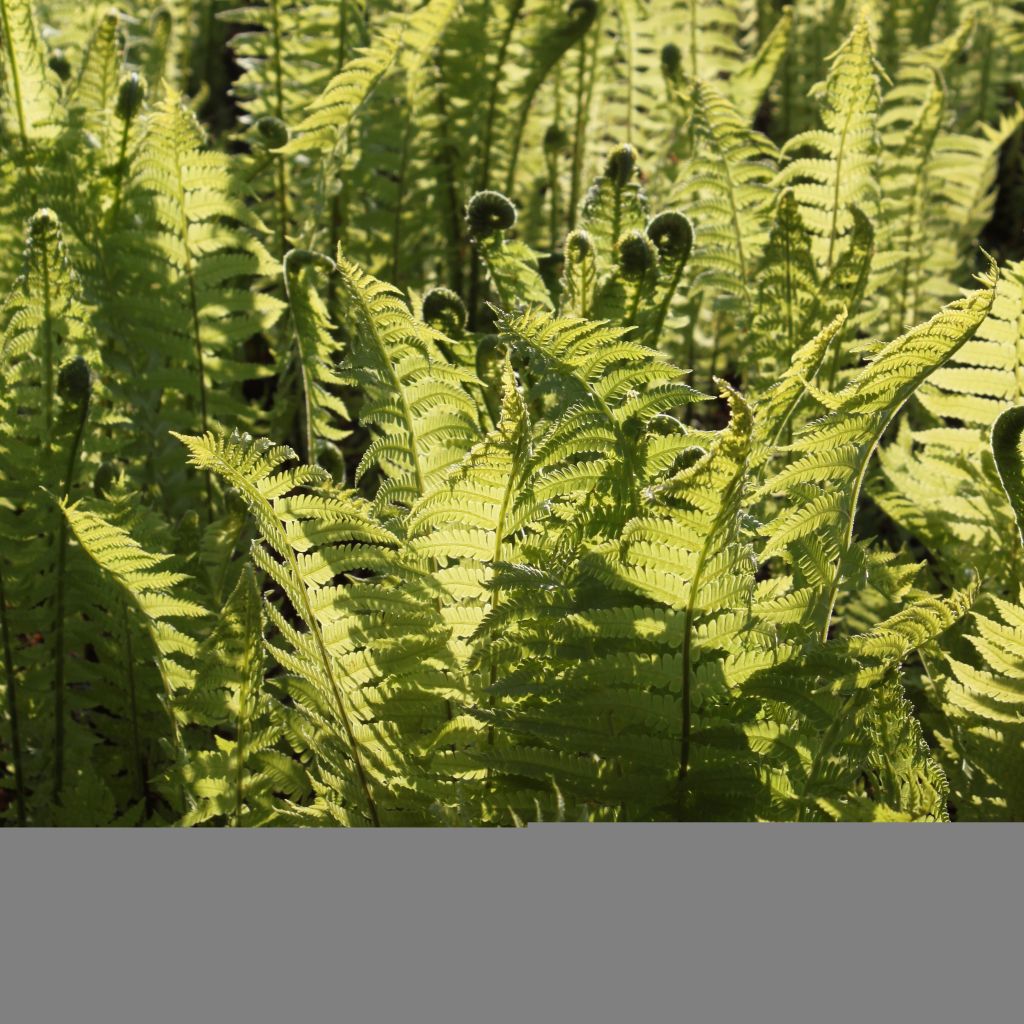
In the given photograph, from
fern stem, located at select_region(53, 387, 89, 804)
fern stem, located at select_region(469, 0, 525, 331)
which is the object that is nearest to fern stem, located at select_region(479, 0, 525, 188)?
fern stem, located at select_region(469, 0, 525, 331)

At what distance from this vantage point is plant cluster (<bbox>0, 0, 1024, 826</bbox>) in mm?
1003

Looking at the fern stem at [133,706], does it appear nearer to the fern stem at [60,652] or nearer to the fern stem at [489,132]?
the fern stem at [60,652]

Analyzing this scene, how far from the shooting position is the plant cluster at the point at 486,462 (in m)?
1.00

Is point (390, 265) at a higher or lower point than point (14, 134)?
lower

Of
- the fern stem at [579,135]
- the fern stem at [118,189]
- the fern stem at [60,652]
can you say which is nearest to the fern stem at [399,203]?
the fern stem at [579,135]

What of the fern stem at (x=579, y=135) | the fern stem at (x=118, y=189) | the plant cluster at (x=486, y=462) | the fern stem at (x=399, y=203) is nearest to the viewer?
the plant cluster at (x=486, y=462)

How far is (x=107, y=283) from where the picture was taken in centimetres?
167

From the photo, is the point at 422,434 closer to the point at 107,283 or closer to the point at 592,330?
the point at 592,330

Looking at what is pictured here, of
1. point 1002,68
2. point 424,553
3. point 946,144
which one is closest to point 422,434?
point 424,553

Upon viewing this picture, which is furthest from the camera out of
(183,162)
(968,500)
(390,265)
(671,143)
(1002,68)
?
(1002,68)

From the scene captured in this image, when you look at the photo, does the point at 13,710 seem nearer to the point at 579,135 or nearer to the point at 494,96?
the point at 494,96

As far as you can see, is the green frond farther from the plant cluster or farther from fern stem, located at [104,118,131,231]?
fern stem, located at [104,118,131,231]

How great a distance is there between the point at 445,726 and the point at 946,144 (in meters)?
1.44

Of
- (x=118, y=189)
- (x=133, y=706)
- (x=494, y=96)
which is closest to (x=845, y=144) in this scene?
(x=494, y=96)
